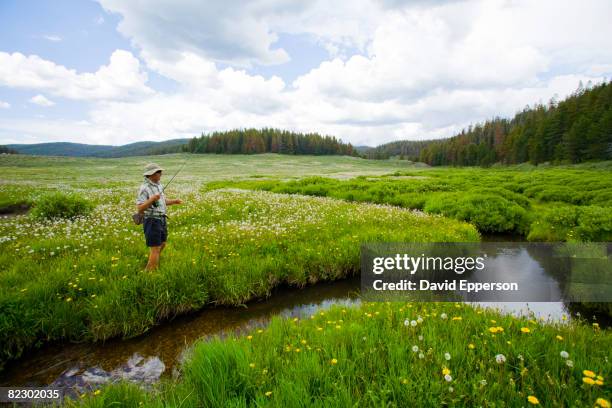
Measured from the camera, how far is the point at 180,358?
5484 mm

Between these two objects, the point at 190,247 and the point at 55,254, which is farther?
the point at 190,247

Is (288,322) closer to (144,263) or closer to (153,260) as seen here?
(153,260)

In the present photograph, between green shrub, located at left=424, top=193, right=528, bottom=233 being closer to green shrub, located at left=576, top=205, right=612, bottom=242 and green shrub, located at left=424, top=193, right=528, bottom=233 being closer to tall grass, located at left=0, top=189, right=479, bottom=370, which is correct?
tall grass, located at left=0, top=189, right=479, bottom=370

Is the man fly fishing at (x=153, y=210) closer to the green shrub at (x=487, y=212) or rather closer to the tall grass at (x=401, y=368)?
the tall grass at (x=401, y=368)

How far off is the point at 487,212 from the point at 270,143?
478 feet

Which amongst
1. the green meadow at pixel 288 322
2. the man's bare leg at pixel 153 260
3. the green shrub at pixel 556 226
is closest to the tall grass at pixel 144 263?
the green meadow at pixel 288 322

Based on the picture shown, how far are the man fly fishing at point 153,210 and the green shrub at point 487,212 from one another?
14441 mm

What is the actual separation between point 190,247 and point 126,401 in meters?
5.81

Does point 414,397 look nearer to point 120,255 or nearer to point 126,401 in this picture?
point 126,401

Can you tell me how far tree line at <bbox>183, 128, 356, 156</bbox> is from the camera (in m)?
144

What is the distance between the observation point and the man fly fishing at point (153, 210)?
6.85m

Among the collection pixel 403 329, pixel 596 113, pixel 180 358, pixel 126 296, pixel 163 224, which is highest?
pixel 596 113

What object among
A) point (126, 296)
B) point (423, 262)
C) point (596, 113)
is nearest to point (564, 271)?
point (423, 262)

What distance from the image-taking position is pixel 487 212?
1584 cm
